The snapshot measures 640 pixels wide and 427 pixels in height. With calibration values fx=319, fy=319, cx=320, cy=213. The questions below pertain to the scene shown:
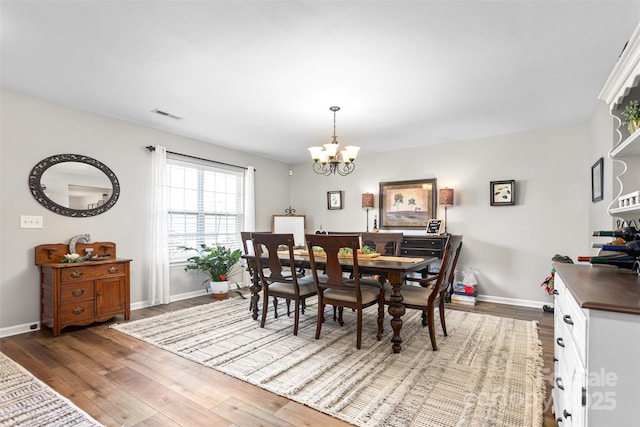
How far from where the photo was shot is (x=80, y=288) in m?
3.35

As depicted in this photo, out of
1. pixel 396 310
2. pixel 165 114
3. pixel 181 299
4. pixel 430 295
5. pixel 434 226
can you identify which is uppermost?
pixel 165 114

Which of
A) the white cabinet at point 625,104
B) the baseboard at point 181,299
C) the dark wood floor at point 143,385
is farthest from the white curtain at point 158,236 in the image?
the white cabinet at point 625,104

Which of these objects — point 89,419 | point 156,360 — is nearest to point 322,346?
point 156,360

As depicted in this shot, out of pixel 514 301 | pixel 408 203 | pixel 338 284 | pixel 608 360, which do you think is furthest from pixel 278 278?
pixel 514 301

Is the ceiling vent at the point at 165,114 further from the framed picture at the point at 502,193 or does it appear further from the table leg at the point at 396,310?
the framed picture at the point at 502,193

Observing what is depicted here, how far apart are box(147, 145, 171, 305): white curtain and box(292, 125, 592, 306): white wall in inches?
125

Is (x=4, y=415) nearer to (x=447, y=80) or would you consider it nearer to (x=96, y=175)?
(x=96, y=175)

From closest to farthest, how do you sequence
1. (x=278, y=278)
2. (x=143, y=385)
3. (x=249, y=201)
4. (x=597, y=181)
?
1. (x=143, y=385)
2. (x=278, y=278)
3. (x=597, y=181)
4. (x=249, y=201)

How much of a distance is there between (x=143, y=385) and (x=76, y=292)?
1.73 metres

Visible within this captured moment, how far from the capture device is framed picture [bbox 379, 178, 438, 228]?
5195 millimetres

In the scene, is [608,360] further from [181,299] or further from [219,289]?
[181,299]

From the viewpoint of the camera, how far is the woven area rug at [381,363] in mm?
1915

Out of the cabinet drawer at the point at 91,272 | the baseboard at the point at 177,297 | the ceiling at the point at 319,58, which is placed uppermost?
the ceiling at the point at 319,58

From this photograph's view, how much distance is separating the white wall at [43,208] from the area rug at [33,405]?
1.29 meters
